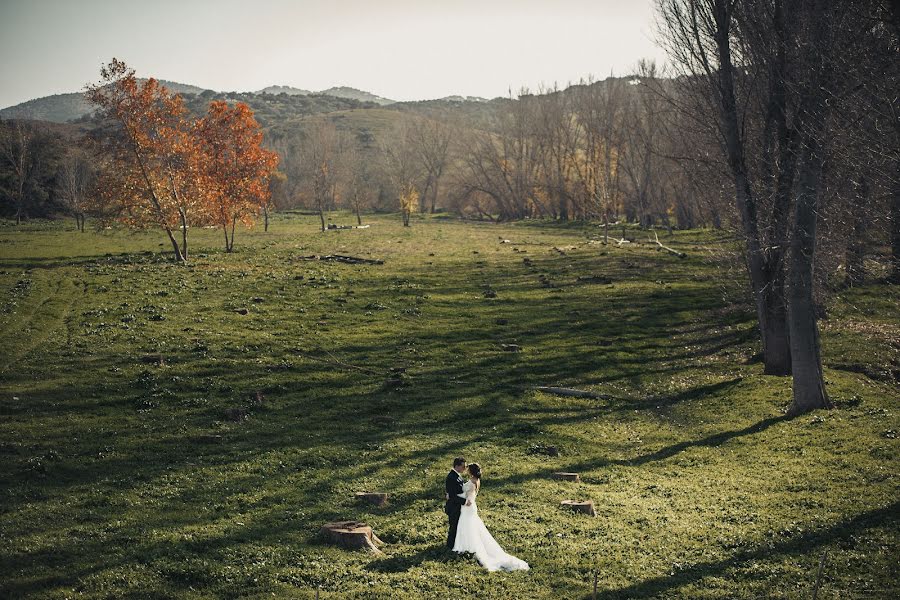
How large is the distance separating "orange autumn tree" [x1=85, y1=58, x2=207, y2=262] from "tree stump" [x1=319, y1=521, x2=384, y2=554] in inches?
1924

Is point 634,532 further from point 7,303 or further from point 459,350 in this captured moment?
point 7,303

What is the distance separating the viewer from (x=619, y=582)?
14.6 meters

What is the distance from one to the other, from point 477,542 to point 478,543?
1.3 inches

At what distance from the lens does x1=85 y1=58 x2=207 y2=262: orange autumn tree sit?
190ft

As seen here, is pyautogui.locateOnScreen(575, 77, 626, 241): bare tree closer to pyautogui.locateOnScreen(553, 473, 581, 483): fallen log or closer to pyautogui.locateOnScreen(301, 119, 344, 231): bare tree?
pyautogui.locateOnScreen(301, 119, 344, 231): bare tree

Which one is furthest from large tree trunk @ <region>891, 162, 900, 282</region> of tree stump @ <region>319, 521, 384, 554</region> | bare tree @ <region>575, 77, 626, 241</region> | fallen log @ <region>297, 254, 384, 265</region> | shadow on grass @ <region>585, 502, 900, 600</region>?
bare tree @ <region>575, 77, 626, 241</region>

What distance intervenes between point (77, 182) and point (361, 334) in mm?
82192

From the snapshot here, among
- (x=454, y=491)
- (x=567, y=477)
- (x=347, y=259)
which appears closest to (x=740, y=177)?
(x=567, y=477)

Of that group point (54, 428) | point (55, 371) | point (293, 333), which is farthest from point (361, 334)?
point (54, 428)

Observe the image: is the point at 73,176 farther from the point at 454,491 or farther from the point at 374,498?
the point at 454,491

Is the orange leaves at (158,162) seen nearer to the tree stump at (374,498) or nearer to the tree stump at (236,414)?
the tree stump at (236,414)

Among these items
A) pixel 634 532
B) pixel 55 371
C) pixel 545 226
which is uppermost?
pixel 545 226

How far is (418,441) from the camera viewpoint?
77.7 ft

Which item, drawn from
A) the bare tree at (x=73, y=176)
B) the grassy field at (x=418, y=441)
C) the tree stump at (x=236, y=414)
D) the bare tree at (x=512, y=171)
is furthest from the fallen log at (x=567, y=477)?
the bare tree at (x=512, y=171)
